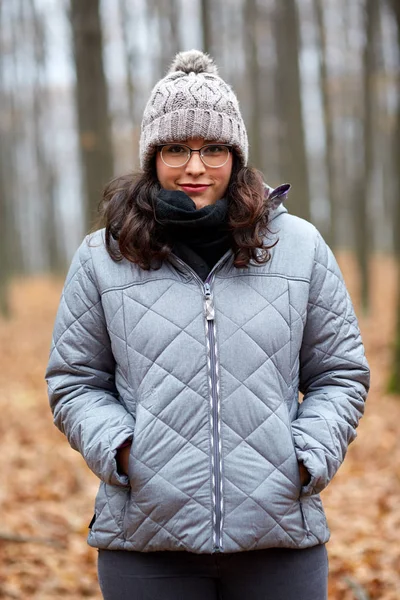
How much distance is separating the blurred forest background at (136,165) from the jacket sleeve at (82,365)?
2.51 meters

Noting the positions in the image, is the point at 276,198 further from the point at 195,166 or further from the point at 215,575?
the point at 215,575

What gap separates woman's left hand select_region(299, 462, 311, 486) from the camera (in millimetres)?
2266

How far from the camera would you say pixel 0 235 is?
65.9 feet

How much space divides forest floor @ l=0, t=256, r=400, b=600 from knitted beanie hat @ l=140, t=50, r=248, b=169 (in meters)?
2.84

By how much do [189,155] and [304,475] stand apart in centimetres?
106

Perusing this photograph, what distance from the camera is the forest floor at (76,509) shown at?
464 centimetres

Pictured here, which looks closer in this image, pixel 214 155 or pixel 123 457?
pixel 123 457

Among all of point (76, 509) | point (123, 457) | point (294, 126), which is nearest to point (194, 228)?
point (123, 457)

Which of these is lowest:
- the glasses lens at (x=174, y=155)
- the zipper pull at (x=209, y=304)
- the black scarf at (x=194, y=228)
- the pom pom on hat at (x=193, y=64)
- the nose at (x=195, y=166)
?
the zipper pull at (x=209, y=304)

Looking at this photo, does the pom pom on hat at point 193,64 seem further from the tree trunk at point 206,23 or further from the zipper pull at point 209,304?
the tree trunk at point 206,23

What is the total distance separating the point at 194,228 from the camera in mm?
2371

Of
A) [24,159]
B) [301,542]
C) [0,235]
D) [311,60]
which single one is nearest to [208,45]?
[301,542]

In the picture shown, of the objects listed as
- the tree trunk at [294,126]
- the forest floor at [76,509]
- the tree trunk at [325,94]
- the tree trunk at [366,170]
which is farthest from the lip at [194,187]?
the tree trunk at [325,94]

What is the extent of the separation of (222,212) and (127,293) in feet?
1.27
